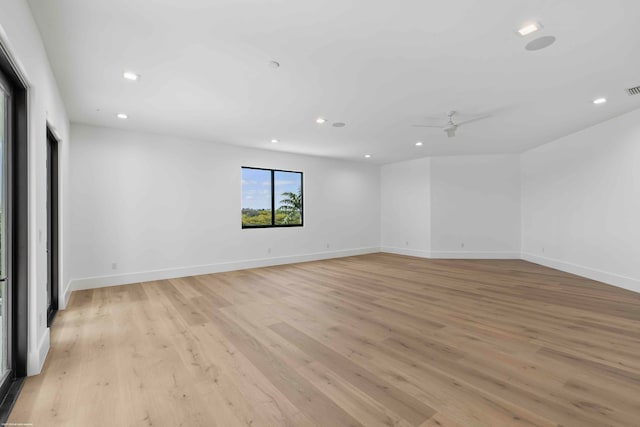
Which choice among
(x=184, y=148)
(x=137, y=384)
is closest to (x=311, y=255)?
(x=184, y=148)

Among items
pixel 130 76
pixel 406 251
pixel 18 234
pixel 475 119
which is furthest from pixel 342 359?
pixel 406 251

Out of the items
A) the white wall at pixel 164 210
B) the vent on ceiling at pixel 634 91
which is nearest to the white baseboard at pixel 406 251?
the white wall at pixel 164 210

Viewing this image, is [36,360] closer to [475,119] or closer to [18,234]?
[18,234]

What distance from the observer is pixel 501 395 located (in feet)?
6.56

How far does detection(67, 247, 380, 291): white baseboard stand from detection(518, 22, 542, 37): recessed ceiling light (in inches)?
232

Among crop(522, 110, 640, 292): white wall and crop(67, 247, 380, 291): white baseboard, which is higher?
crop(522, 110, 640, 292): white wall

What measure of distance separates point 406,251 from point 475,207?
220 cm

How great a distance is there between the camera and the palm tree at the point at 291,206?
7328 millimetres

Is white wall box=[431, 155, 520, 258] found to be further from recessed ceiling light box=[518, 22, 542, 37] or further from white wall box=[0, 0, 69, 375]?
white wall box=[0, 0, 69, 375]

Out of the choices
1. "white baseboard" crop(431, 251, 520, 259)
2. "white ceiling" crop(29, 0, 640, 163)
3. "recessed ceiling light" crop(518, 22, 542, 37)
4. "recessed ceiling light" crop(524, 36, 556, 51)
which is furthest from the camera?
"white baseboard" crop(431, 251, 520, 259)

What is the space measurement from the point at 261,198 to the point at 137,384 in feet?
16.5

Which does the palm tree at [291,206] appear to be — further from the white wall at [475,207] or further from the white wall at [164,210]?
the white wall at [475,207]

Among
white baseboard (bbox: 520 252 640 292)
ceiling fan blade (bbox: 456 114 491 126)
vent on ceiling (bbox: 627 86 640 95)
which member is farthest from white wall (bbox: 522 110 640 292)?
ceiling fan blade (bbox: 456 114 491 126)

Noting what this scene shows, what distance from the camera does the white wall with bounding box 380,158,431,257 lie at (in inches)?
320
